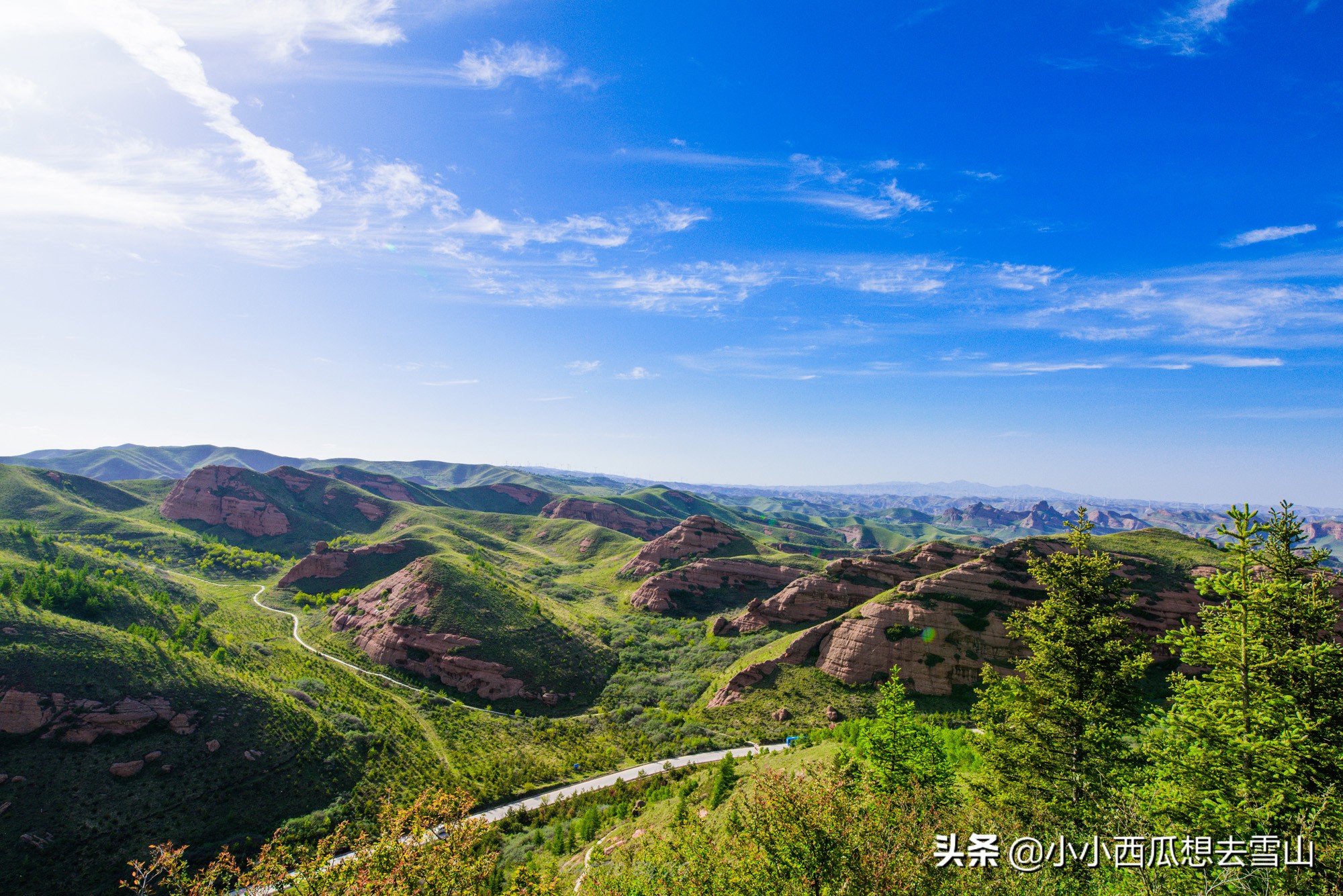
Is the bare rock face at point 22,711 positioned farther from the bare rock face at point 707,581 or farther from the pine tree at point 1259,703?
the bare rock face at point 707,581

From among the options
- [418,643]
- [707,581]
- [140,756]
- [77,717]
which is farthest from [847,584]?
[77,717]

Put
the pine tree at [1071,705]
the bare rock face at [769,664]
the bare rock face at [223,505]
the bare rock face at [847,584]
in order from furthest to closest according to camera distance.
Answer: the bare rock face at [223,505]
the bare rock face at [847,584]
the bare rock face at [769,664]
the pine tree at [1071,705]

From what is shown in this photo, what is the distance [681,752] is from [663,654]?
26.4 meters

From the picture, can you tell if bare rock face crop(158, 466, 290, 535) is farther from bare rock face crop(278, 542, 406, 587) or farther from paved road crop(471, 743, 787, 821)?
paved road crop(471, 743, 787, 821)

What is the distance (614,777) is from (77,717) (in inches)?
1669

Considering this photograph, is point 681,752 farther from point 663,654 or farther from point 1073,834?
point 1073,834

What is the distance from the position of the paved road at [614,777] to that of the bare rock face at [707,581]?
46461 mm

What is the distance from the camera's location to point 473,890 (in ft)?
42.3

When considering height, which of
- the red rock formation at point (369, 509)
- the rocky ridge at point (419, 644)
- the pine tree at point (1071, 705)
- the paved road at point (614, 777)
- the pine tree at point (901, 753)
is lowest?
the paved road at point (614, 777)

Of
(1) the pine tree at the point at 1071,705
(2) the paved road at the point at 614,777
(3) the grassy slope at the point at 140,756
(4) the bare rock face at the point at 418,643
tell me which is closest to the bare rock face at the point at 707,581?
(4) the bare rock face at the point at 418,643

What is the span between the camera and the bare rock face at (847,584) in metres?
77.4

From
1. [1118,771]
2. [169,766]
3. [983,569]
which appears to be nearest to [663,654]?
[983,569]

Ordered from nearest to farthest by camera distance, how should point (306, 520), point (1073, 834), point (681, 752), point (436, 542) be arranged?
point (1073, 834), point (681, 752), point (436, 542), point (306, 520)

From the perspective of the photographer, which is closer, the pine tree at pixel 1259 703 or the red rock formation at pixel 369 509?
the pine tree at pixel 1259 703
